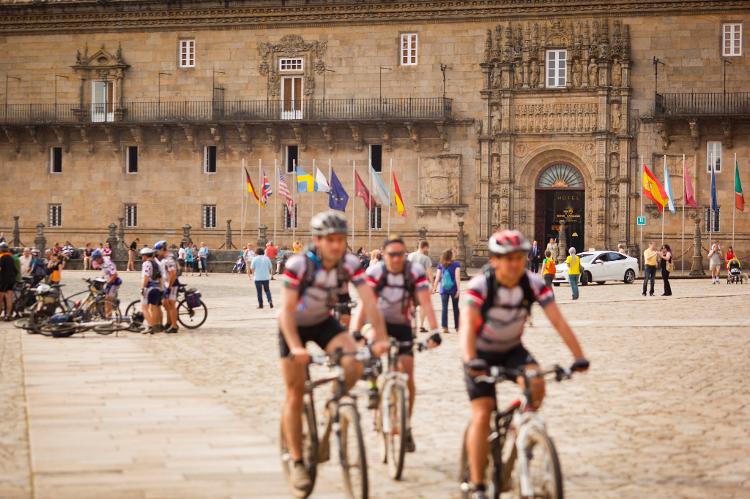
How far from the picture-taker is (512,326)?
753 cm

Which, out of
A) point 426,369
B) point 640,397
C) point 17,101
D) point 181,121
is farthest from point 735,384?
point 17,101

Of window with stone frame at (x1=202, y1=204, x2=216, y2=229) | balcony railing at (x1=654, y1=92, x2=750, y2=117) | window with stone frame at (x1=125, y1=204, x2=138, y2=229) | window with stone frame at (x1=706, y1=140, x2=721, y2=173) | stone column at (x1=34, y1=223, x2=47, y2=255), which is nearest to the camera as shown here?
balcony railing at (x1=654, y1=92, x2=750, y2=117)

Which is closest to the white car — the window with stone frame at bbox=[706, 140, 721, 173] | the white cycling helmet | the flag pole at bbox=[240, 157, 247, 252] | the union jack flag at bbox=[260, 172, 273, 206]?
the window with stone frame at bbox=[706, 140, 721, 173]

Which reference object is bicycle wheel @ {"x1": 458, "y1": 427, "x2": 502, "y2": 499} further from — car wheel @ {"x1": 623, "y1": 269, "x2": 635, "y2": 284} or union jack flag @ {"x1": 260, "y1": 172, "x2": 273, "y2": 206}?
union jack flag @ {"x1": 260, "y1": 172, "x2": 273, "y2": 206}

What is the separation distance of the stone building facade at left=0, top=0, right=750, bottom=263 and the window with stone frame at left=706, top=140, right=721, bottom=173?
0.09m

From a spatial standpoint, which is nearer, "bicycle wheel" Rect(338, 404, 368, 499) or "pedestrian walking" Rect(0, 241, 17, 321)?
"bicycle wheel" Rect(338, 404, 368, 499)

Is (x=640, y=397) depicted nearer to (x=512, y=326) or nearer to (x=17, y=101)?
(x=512, y=326)

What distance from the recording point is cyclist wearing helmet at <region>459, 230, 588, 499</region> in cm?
710

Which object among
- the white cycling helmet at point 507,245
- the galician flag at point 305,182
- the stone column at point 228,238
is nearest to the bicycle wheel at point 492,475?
the white cycling helmet at point 507,245

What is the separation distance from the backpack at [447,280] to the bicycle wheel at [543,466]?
51.6 ft

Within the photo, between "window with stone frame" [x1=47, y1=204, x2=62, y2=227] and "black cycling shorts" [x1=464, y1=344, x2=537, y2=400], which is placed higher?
"window with stone frame" [x1=47, y1=204, x2=62, y2=227]

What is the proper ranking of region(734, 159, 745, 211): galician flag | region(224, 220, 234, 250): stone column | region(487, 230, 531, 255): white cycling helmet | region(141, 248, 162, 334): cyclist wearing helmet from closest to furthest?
region(487, 230, 531, 255): white cycling helmet < region(141, 248, 162, 334): cyclist wearing helmet < region(734, 159, 745, 211): galician flag < region(224, 220, 234, 250): stone column

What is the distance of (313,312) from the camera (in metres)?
8.39

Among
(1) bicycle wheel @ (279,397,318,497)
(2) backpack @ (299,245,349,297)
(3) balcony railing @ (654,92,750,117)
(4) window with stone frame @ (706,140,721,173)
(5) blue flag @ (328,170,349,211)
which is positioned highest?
(3) balcony railing @ (654,92,750,117)
